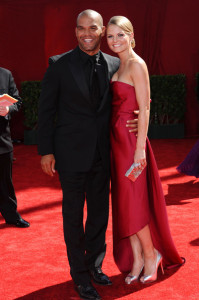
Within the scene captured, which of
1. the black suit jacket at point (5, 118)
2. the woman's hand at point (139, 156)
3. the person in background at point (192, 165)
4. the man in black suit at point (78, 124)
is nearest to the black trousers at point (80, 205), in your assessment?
the man in black suit at point (78, 124)

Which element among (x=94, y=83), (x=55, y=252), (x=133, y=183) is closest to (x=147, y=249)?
(x=133, y=183)

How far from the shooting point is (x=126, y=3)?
34.7 ft

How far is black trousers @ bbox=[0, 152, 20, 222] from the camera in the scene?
4332 mm

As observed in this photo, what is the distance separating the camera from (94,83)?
2.85 meters

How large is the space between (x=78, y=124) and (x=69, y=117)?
7 cm

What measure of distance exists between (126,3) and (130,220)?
8434 mm

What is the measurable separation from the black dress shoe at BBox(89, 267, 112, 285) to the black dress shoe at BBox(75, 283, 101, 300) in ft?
0.64

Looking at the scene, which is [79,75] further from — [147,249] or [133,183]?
[147,249]

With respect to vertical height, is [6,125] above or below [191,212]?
above

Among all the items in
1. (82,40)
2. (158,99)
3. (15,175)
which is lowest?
(15,175)

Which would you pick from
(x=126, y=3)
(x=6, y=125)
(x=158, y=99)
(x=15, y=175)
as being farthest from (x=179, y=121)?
(x=6, y=125)

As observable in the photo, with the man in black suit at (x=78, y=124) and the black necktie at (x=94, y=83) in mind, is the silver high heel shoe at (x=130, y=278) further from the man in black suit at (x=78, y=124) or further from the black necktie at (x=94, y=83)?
the black necktie at (x=94, y=83)

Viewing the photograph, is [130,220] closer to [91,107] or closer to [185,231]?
[91,107]

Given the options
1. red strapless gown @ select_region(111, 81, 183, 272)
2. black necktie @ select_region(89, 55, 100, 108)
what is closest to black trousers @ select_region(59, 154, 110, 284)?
red strapless gown @ select_region(111, 81, 183, 272)
